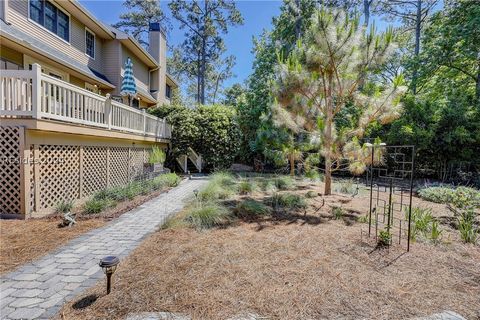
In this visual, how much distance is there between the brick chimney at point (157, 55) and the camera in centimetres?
1770

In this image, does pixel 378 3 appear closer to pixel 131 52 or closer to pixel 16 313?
pixel 131 52


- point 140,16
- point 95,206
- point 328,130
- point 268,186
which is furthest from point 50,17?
point 140,16

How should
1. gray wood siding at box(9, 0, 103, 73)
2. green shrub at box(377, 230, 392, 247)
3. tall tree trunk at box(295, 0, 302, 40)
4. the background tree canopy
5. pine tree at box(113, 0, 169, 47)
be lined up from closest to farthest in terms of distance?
green shrub at box(377, 230, 392, 247), gray wood siding at box(9, 0, 103, 73), the background tree canopy, tall tree trunk at box(295, 0, 302, 40), pine tree at box(113, 0, 169, 47)

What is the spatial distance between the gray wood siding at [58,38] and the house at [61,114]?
0.11 feet

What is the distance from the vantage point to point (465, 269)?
11.2 feet

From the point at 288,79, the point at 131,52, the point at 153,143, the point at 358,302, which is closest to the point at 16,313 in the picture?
the point at 358,302

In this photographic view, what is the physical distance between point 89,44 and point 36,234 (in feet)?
36.7

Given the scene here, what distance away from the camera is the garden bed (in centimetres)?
366

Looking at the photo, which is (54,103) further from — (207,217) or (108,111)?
(207,217)

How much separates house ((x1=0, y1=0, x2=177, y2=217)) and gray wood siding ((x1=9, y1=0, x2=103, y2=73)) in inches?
1.3

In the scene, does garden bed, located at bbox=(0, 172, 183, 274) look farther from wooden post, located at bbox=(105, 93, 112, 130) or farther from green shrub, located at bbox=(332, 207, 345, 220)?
green shrub, located at bbox=(332, 207, 345, 220)

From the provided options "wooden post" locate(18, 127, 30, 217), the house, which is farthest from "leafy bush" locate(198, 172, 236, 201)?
"wooden post" locate(18, 127, 30, 217)

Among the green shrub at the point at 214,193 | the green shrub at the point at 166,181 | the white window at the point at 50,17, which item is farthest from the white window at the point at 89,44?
the green shrub at the point at 214,193

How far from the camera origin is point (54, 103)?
Answer: 551cm
